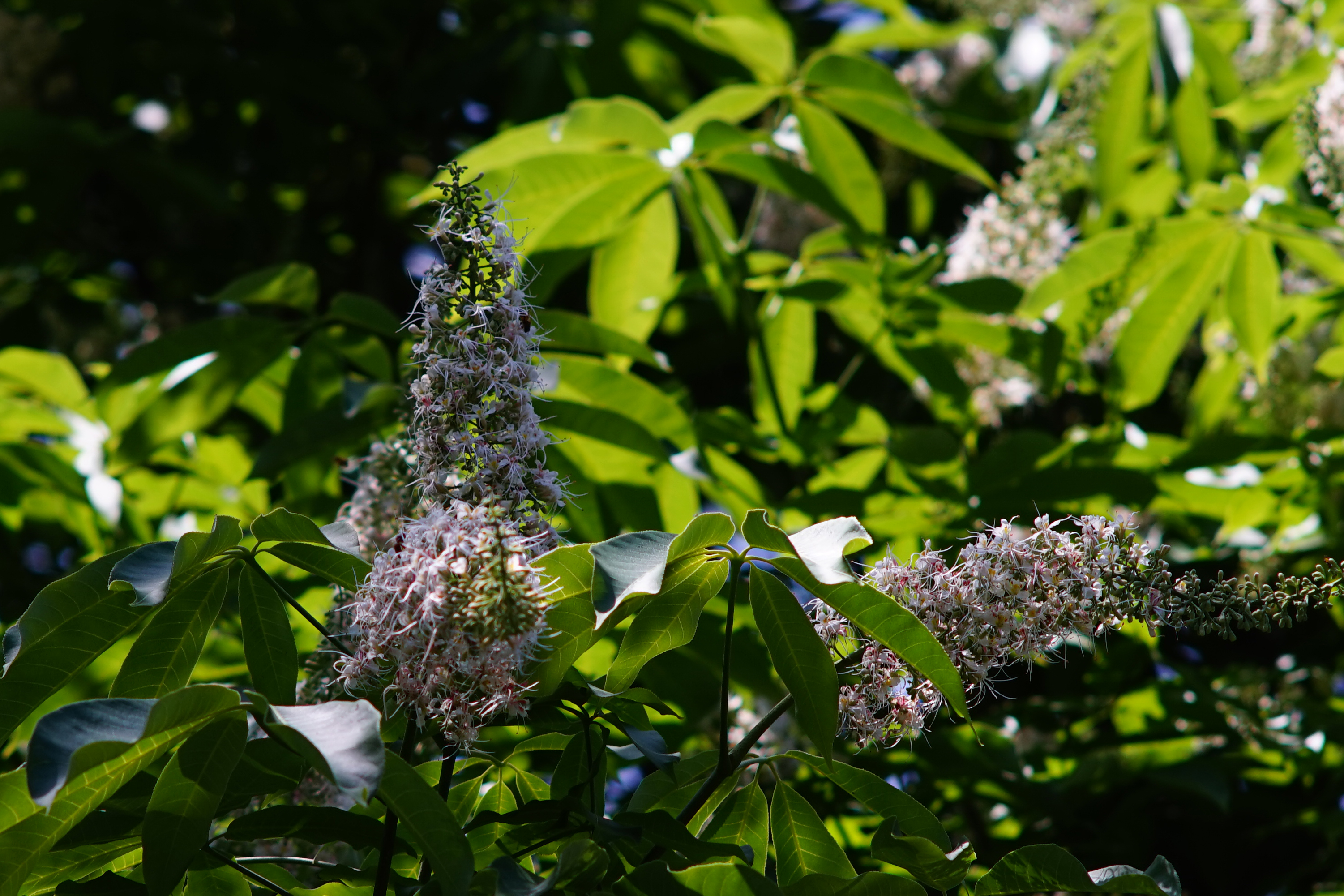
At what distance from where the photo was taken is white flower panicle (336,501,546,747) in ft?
3.48

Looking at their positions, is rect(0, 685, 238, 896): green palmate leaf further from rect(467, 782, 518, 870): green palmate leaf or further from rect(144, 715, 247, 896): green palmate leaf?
rect(467, 782, 518, 870): green palmate leaf

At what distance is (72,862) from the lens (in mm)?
1233

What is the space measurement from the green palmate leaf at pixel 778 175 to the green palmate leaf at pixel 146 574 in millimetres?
1636

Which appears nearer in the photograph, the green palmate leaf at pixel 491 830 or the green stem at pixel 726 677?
the green stem at pixel 726 677

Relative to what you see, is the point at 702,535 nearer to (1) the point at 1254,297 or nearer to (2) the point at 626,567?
(2) the point at 626,567

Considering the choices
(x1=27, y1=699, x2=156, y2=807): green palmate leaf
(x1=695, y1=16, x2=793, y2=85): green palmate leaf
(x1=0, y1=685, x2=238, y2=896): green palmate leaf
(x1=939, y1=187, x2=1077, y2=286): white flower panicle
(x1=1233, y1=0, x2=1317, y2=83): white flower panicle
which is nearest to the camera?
(x1=27, y1=699, x2=156, y2=807): green palmate leaf

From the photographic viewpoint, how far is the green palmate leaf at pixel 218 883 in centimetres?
129

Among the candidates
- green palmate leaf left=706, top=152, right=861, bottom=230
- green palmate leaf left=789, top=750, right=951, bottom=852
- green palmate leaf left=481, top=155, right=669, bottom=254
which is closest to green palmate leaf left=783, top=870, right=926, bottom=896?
green palmate leaf left=789, top=750, right=951, bottom=852

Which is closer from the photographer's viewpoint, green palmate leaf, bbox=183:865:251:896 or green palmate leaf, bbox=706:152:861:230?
green palmate leaf, bbox=183:865:251:896

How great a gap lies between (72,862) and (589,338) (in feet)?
4.20

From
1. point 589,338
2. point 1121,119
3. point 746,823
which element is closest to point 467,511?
point 746,823

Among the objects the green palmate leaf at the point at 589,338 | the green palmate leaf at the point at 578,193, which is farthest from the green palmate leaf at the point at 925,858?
the green palmate leaf at the point at 578,193

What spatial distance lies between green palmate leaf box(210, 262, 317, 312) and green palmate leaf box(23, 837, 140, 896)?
1266mm

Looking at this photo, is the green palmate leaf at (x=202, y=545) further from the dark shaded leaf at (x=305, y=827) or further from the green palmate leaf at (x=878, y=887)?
the green palmate leaf at (x=878, y=887)
